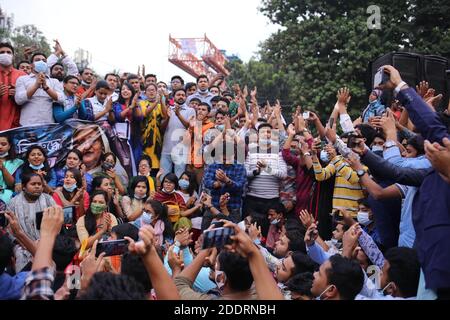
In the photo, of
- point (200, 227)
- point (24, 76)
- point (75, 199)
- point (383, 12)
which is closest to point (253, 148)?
point (200, 227)

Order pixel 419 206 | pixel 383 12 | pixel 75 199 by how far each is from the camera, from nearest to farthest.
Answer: pixel 419 206 < pixel 75 199 < pixel 383 12

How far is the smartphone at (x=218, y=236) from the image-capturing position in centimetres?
267

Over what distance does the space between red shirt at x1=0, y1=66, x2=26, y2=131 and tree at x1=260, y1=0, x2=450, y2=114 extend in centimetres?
962

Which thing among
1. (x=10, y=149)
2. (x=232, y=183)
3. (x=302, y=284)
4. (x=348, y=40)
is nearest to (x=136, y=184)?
(x=232, y=183)

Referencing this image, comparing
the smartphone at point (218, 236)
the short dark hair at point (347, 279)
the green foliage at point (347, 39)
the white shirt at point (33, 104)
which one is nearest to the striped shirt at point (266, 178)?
the white shirt at point (33, 104)

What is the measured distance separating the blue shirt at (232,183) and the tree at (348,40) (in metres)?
8.24

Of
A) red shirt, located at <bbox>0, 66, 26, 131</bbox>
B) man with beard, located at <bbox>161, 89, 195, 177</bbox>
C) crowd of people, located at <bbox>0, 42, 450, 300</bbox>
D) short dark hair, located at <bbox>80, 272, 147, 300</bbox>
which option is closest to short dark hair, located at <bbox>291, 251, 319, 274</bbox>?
crowd of people, located at <bbox>0, 42, 450, 300</bbox>

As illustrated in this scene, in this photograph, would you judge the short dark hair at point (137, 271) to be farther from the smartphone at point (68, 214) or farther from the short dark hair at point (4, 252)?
the smartphone at point (68, 214)

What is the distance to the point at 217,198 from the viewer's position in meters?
6.99

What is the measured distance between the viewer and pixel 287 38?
1602 cm

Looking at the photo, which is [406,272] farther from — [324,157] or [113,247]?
[324,157]

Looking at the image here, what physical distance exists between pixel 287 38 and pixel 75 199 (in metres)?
11.7

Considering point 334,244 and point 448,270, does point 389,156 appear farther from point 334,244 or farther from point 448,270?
point 334,244

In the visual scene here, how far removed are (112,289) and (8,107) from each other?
5404mm
